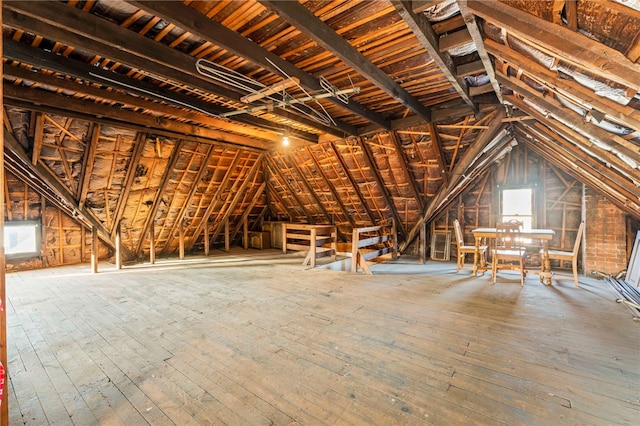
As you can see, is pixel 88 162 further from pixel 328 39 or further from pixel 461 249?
pixel 461 249

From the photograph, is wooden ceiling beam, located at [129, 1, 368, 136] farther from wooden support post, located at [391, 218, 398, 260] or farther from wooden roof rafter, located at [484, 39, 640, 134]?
wooden support post, located at [391, 218, 398, 260]

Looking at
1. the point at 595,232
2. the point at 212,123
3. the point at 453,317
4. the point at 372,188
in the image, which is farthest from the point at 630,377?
the point at 212,123

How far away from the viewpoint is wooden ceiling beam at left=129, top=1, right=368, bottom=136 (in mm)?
2166

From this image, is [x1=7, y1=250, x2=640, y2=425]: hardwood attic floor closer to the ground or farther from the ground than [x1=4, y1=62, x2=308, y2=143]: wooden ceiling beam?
closer to the ground

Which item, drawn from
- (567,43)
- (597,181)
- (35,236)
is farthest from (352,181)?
(35,236)

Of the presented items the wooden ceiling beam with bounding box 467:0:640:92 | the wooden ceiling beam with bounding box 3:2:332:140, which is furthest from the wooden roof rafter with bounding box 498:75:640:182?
the wooden ceiling beam with bounding box 3:2:332:140

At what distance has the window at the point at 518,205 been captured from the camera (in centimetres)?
688

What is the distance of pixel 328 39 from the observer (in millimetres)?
2541

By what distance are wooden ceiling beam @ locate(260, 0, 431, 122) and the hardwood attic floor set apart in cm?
279

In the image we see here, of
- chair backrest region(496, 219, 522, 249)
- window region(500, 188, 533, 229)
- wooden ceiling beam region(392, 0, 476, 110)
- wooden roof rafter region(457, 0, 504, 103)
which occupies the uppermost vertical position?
wooden ceiling beam region(392, 0, 476, 110)

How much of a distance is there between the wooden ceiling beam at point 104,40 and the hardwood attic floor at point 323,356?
2.82 m

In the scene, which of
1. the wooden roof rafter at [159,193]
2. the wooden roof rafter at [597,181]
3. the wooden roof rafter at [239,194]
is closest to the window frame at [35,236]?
the wooden roof rafter at [159,193]

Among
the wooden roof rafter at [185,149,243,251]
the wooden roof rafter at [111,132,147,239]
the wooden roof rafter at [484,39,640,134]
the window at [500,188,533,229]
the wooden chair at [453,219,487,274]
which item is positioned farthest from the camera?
the wooden roof rafter at [185,149,243,251]

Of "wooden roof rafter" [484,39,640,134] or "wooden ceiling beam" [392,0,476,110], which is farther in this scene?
"wooden ceiling beam" [392,0,476,110]
